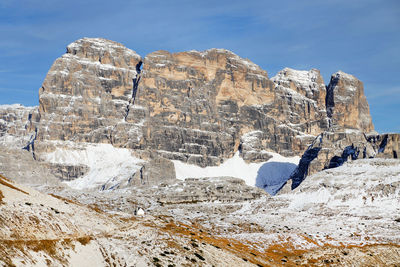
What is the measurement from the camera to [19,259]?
2013 inches

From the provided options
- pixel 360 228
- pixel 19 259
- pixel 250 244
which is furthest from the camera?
pixel 360 228

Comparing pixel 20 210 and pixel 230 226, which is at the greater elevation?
pixel 20 210

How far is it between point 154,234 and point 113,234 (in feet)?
26.8

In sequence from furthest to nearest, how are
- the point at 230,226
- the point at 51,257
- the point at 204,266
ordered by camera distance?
the point at 230,226 < the point at 204,266 < the point at 51,257

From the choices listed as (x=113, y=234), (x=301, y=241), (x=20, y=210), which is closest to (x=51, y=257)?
(x=20, y=210)

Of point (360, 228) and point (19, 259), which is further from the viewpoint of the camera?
point (360, 228)

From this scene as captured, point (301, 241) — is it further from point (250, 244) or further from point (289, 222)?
point (289, 222)

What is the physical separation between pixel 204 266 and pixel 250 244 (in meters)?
42.3

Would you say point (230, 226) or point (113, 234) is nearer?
point (113, 234)

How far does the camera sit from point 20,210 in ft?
202

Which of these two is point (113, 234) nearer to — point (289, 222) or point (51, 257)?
point (51, 257)

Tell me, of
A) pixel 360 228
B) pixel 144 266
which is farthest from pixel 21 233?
pixel 360 228

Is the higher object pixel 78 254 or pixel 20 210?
pixel 20 210

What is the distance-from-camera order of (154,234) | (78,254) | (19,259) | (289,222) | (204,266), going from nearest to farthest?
(19,259) < (78,254) < (204,266) < (154,234) < (289,222)
